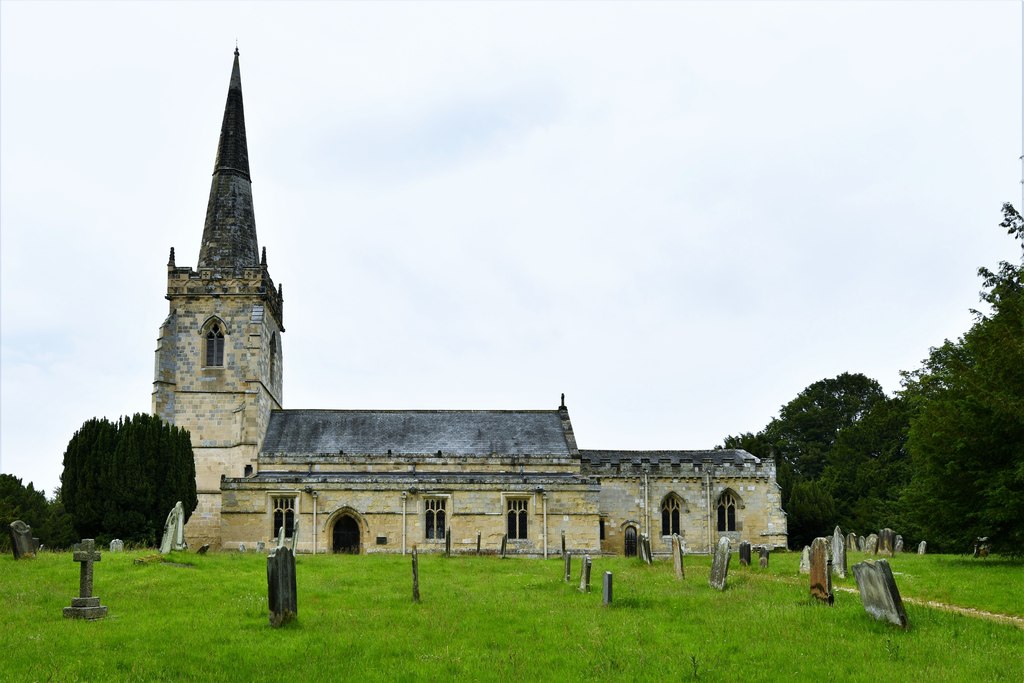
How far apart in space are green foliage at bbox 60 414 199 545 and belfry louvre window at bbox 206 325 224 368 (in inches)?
269

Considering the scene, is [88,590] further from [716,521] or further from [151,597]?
[716,521]

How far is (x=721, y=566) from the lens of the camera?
17.6 m

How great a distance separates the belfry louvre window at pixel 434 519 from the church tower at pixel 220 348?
801cm

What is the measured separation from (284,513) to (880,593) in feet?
86.7

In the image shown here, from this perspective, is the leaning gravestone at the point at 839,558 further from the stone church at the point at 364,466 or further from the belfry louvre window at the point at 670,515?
the belfry louvre window at the point at 670,515

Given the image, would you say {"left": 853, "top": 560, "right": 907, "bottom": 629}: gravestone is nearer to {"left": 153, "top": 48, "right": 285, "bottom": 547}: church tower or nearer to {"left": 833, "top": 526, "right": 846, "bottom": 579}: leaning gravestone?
{"left": 833, "top": 526, "right": 846, "bottom": 579}: leaning gravestone

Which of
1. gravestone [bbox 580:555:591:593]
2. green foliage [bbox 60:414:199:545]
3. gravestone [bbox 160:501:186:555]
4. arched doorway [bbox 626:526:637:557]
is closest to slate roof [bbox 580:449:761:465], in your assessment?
arched doorway [bbox 626:526:637:557]

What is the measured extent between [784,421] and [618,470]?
28.3 metres

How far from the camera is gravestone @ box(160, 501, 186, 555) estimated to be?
23.2m

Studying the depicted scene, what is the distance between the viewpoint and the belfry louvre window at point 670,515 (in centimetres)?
3978

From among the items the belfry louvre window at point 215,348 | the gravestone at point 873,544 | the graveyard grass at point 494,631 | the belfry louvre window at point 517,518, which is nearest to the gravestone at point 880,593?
the graveyard grass at point 494,631

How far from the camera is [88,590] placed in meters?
13.9

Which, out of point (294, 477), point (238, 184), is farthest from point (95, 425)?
point (238, 184)

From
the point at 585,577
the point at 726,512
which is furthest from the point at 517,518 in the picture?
the point at 585,577
